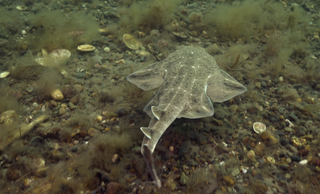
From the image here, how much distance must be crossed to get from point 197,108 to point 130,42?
14.5 ft

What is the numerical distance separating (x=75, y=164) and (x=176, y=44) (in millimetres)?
5878

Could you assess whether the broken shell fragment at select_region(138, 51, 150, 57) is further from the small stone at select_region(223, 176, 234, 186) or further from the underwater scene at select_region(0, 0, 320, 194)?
the small stone at select_region(223, 176, 234, 186)

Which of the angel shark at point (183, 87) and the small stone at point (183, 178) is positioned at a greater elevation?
the angel shark at point (183, 87)

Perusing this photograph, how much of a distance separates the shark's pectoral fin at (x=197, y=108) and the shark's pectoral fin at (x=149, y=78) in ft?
3.69

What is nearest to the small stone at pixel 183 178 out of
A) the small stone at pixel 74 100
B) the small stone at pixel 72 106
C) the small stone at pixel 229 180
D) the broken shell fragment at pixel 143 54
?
the small stone at pixel 229 180

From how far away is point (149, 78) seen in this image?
4555mm

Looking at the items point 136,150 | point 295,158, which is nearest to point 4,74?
point 136,150

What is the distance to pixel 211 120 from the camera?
466 centimetres

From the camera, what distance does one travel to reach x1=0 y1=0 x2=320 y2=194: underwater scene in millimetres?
3371

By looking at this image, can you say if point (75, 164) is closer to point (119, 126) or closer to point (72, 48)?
point (119, 126)

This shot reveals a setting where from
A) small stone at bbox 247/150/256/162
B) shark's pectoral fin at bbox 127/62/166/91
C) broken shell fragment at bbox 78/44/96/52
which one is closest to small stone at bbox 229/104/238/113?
small stone at bbox 247/150/256/162

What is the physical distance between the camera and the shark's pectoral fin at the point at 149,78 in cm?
448

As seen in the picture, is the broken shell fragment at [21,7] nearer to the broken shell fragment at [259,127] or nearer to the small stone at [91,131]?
the small stone at [91,131]

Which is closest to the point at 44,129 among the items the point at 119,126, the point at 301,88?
the point at 119,126
